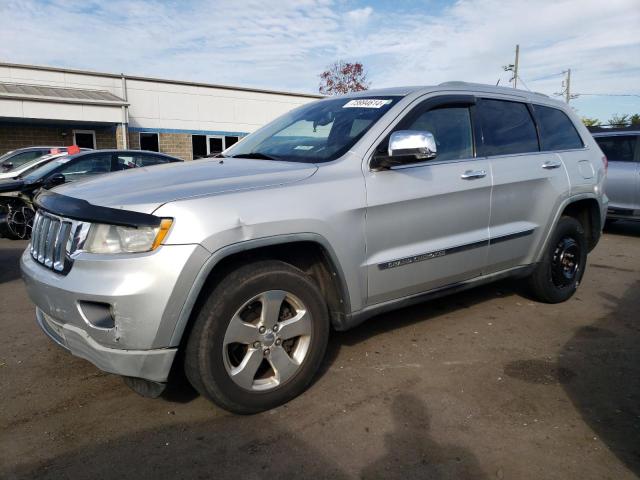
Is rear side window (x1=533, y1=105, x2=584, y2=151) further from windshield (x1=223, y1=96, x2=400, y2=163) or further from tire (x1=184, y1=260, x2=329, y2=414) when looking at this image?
tire (x1=184, y1=260, x2=329, y2=414)

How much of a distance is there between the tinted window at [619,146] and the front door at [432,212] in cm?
632

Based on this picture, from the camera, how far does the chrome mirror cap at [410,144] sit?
9.47ft

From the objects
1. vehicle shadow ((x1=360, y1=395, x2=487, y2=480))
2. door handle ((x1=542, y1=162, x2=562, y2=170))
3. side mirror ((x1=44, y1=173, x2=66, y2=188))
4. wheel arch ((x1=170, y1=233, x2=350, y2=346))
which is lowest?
vehicle shadow ((x1=360, y1=395, x2=487, y2=480))

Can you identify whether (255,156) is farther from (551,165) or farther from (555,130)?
(555,130)

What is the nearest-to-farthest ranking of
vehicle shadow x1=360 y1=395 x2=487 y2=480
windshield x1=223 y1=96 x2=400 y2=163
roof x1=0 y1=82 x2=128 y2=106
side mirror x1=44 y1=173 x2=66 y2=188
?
1. vehicle shadow x1=360 y1=395 x2=487 y2=480
2. windshield x1=223 y1=96 x2=400 y2=163
3. side mirror x1=44 y1=173 x2=66 y2=188
4. roof x1=0 y1=82 x2=128 y2=106

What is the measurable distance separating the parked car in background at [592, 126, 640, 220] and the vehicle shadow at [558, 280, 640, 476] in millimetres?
4608

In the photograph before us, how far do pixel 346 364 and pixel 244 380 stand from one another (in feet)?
3.04

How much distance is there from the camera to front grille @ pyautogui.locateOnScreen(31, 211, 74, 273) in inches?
97.0

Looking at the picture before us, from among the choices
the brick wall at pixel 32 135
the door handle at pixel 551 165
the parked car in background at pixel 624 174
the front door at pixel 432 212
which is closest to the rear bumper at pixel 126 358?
the front door at pixel 432 212

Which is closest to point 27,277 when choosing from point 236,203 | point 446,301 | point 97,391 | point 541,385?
point 97,391

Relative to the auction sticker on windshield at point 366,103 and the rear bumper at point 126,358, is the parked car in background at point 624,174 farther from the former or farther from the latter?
the rear bumper at point 126,358

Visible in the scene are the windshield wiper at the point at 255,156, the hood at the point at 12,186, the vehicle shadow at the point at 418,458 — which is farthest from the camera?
the hood at the point at 12,186

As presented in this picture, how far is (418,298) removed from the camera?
338 cm

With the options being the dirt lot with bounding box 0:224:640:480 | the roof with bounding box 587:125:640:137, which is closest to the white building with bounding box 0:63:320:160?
the roof with bounding box 587:125:640:137
